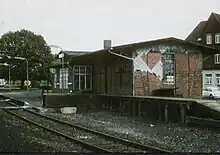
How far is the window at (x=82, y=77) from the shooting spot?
2488cm

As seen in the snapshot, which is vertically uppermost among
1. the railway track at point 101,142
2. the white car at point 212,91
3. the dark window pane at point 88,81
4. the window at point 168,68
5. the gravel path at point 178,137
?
the window at point 168,68

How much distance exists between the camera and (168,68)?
19172 millimetres

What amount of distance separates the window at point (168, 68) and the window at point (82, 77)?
6647 millimetres

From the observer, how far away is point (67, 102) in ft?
70.9

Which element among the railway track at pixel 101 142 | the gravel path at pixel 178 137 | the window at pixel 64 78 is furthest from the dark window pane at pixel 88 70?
the railway track at pixel 101 142

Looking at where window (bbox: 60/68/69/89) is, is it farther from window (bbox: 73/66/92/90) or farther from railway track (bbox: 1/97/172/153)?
railway track (bbox: 1/97/172/153)

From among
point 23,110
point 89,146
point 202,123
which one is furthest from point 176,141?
point 23,110

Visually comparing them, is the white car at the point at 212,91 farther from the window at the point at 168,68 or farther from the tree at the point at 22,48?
the tree at the point at 22,48

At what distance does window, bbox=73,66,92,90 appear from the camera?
24875 millimetres

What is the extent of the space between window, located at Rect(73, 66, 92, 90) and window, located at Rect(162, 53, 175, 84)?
262 inches

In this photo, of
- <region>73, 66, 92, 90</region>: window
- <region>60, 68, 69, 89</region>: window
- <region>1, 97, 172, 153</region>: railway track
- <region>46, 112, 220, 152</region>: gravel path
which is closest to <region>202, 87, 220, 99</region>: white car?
<region>46, 112, 220, 152</region>: gravel path

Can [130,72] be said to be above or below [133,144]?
above

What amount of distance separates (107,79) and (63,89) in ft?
16.8

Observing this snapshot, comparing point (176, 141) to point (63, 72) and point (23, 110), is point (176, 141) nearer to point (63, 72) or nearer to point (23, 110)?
point (23, 110)
